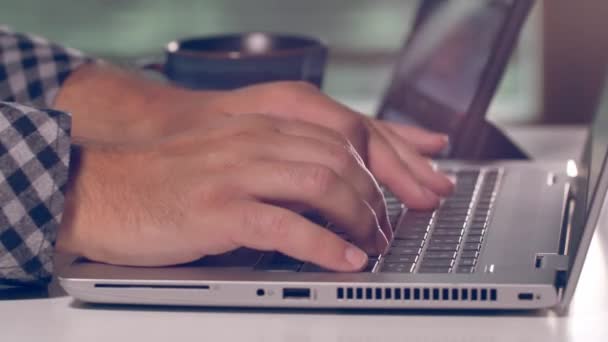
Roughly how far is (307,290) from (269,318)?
31mm

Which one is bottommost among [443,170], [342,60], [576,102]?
[342,60]

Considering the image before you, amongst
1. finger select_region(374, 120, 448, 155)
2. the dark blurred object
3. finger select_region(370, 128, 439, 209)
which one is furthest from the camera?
the dark blurred object

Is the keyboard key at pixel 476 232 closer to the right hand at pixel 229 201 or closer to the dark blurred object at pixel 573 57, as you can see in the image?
the right hand at pixel 229 201

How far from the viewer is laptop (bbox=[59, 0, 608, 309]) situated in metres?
0.64

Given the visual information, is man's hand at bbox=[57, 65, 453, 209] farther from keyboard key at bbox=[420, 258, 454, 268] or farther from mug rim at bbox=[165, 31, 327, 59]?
keyboard key at bbox=[420, 258, 454, 268]

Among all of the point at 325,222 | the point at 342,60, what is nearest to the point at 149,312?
the point at 325,222

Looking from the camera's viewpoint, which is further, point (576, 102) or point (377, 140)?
point (576, 102)

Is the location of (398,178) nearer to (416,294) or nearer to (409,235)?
(409,235)

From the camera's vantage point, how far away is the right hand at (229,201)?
2.25ft

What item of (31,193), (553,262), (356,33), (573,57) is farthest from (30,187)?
(356,33)

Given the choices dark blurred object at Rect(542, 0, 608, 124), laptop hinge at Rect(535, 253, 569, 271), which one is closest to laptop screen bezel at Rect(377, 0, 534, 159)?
laptop hinge at Rect(535, 253, 569, 271)

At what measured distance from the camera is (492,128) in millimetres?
1082

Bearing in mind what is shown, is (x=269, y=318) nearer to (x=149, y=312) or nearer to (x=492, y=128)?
(x=149, y=312)

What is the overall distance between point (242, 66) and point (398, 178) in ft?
0.77
